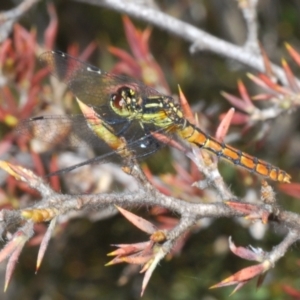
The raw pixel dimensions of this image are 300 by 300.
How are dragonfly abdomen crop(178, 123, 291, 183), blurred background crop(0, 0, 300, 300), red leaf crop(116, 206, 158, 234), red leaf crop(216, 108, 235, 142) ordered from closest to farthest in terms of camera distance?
red leaf crop(116, 206, 158, 234) < red leaf crop(216, 108, 235, 142) < dragonfly abdomen crop(178, 123, 291, 183) < blurred background crop(0, 0, 300, 300)

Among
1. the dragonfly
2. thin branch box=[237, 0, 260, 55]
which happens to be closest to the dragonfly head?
the dragonfly

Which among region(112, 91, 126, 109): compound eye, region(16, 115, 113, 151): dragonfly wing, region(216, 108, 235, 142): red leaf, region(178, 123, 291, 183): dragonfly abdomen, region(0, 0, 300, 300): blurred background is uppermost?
region(216, 108, 235, 142): red leaf

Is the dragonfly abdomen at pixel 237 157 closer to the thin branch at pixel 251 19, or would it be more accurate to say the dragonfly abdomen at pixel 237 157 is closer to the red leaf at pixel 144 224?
the thin branch at pixel 251 19

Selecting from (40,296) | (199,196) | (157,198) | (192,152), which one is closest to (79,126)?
(199,196)

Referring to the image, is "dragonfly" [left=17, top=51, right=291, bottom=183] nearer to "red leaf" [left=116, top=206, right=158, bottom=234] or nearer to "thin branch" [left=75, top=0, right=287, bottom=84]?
"thin branch" [left=75, top=0, right=287, bottom=84]

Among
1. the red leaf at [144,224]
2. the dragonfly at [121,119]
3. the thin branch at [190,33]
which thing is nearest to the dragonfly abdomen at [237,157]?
the dragonfly at [121,119]

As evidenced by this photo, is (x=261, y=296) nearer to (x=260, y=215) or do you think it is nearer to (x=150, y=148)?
(x=150, y=148)
